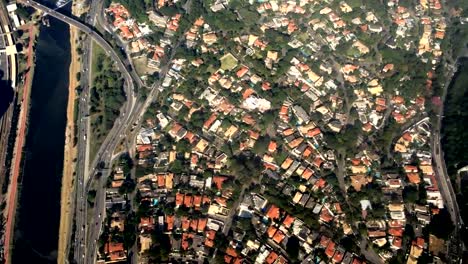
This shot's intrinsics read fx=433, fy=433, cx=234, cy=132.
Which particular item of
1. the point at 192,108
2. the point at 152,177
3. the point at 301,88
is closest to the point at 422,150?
the point at 301,88

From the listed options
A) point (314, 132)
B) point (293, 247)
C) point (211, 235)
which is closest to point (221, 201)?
point (211, 235)

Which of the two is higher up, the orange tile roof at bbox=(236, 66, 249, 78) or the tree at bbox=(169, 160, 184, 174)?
the orange tile roof at bbox=(236, 66, 249, 78)

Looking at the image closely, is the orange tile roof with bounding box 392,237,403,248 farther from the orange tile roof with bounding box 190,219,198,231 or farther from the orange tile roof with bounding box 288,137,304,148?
the orange tile roof with bounding box 190,219,198,231

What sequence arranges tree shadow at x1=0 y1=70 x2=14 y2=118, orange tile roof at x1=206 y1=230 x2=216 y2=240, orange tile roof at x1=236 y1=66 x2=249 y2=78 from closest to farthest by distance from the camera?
orange tile roof at x1=206 y1=230 x2=216 y2=240 < tree shadow at x1=0 y1=70 x2=14 y2=118 < orange tile roof at x1=236 y1=66 x2=249 y2=78

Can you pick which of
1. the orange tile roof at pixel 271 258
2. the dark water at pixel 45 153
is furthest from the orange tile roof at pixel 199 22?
the orange tile roof at pixel 271 258

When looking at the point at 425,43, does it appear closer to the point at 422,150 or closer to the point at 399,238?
the point at 422,150

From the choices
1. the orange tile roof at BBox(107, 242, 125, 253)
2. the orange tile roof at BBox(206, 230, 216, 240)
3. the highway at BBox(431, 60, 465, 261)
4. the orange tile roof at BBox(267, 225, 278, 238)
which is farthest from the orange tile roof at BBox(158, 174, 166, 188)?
the highway at BBox(431, 60, 465, 261)
